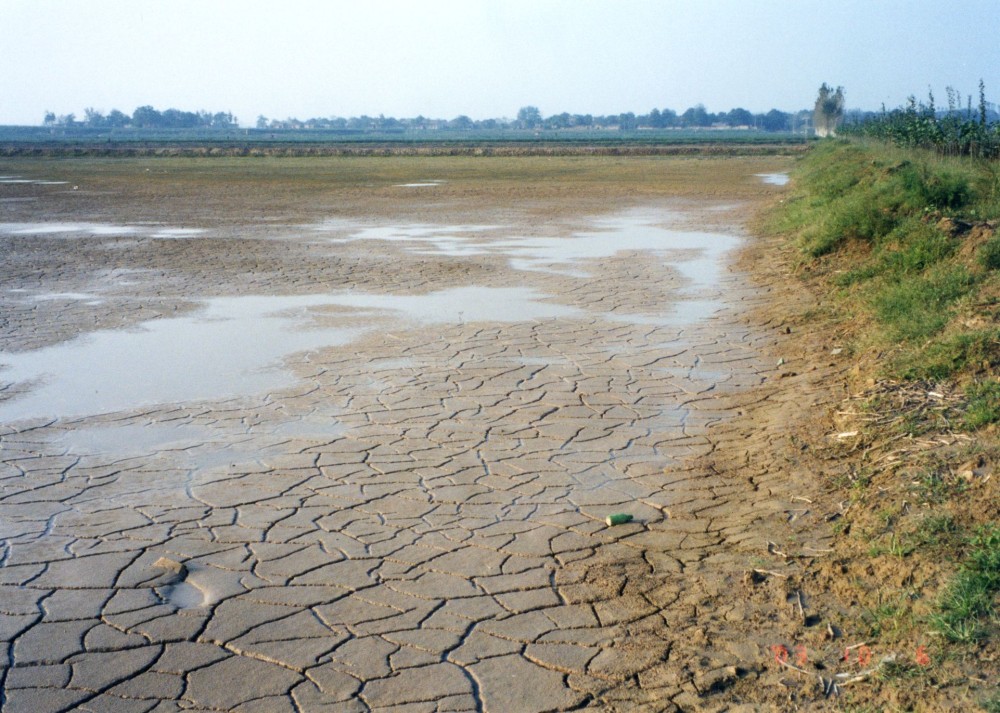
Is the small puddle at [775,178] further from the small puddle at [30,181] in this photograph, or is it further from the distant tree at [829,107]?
the distant tree at [829,107]

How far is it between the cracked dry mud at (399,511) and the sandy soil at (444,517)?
0.02 meters

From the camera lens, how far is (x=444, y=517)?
227 inches

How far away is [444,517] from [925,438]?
271cm

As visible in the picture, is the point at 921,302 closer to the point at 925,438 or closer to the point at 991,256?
the point at 991,256

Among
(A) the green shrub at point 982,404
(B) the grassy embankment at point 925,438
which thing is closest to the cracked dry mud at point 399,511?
(B) the grassy embankment at point 925,438

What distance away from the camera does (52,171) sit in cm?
4809

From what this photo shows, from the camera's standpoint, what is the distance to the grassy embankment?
3938 millimetres

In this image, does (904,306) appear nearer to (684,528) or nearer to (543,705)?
(684,528)

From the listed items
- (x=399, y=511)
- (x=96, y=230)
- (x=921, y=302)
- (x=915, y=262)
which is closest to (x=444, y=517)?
(x=399, y=511)

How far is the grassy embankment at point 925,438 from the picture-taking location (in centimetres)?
394

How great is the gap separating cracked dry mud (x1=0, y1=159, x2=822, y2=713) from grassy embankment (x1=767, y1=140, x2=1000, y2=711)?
0.58m

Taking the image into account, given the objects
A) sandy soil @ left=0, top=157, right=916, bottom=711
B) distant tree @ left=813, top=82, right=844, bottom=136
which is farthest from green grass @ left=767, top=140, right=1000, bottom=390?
distant tree @ left=813, top=82, right=844, bottom=136

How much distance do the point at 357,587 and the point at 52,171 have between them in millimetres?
48436

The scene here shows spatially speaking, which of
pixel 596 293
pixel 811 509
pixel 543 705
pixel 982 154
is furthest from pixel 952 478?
pixel 982 154
